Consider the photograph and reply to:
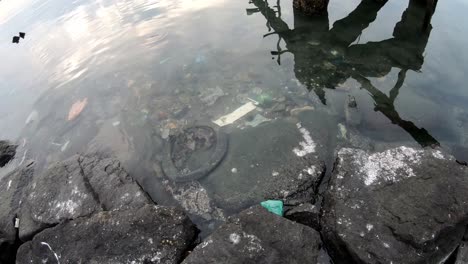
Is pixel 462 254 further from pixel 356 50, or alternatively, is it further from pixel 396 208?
pixel 356 50

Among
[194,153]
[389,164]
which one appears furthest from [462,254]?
[194,153]

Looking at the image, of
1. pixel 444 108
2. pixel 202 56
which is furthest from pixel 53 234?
pixel 444 108

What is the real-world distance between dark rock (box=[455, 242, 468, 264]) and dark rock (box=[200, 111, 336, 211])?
1.48 meters

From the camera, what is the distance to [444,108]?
4.71 meters

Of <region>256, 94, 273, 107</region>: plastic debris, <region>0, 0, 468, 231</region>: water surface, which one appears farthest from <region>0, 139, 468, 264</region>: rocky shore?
<region>256, 94, 273, 107</region>: plastic debris

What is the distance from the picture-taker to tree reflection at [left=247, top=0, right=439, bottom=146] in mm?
5289

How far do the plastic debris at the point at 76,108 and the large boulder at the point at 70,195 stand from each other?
194 cm

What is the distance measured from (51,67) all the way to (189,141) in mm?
5320

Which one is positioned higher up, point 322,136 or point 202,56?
point 202,56

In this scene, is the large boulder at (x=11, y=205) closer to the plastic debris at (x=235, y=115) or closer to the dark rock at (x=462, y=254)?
the plastic debris at (x=235, y=115)

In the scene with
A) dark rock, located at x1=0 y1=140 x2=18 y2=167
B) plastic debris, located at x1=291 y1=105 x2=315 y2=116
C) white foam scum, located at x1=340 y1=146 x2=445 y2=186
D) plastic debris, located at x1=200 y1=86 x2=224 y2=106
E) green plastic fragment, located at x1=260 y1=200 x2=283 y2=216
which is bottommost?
plastic debris, located at x1=291 y1=105 x2=315 y2=116

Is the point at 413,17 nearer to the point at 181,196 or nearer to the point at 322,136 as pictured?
the point at 322,136

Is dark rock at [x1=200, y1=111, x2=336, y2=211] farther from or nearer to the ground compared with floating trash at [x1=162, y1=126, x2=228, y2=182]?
nearer to the ground

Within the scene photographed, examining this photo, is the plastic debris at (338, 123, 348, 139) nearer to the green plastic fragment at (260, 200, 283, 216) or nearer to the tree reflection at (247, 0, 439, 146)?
the tree reflection at (247, 0, 439, 146)
